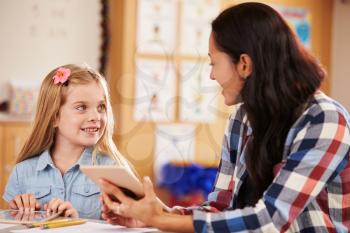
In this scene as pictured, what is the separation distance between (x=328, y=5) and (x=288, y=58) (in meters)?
3.54

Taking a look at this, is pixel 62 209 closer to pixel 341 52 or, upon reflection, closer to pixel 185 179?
pixel 185 179

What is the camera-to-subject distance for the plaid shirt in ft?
4.33

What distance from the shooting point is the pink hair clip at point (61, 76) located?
2082mm

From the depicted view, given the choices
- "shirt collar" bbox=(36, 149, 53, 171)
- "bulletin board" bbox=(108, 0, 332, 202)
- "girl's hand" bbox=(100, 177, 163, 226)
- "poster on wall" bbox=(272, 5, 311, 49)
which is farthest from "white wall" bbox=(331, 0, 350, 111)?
"girl's hand" bbox=(100, 177, 163, 226)

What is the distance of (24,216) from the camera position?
168cm

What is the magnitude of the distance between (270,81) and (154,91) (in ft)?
9.02

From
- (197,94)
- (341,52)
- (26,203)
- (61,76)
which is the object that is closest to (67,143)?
(61,76)

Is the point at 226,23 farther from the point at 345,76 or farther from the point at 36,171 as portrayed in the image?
the point at 345,76

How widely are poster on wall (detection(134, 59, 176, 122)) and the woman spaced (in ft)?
8.44

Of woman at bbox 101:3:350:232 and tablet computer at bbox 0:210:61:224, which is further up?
woman at bbox 101:3:350:232

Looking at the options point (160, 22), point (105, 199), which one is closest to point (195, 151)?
point (160, 22)

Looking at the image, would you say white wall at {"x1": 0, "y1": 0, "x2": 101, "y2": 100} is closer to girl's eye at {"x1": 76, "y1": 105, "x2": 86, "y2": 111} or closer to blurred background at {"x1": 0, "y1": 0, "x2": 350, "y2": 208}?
blurred background at {"x1": 0, "y1": 0, "x2": 350, "y2": 208}

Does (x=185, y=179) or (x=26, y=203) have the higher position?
(x=26, y=203)

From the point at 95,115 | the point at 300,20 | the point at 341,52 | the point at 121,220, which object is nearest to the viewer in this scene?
the point at 121,220
